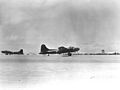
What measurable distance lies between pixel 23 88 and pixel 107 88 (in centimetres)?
633

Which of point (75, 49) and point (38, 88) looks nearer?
point (38, 88)

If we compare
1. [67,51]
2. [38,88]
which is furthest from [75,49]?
[38,88]

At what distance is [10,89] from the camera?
1917 centimetres

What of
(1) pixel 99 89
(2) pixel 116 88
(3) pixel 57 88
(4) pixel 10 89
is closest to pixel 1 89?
(4) pixel 10 89

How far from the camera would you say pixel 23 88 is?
19.9m

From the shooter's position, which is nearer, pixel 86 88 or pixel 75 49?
pixel 86 88

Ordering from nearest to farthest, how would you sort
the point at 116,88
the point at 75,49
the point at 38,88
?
the point at 116,88 → the point at 38,88 → the point at 75,49

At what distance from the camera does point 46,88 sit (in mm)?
19797

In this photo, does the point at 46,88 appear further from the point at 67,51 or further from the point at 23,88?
the point at 67,51

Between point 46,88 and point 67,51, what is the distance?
6864 inches

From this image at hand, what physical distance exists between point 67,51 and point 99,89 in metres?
175

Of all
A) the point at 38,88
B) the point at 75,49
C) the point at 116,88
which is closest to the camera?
the point at 116,88

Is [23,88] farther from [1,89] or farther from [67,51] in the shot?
[67,51]

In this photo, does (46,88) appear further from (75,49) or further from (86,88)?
(75,49)
